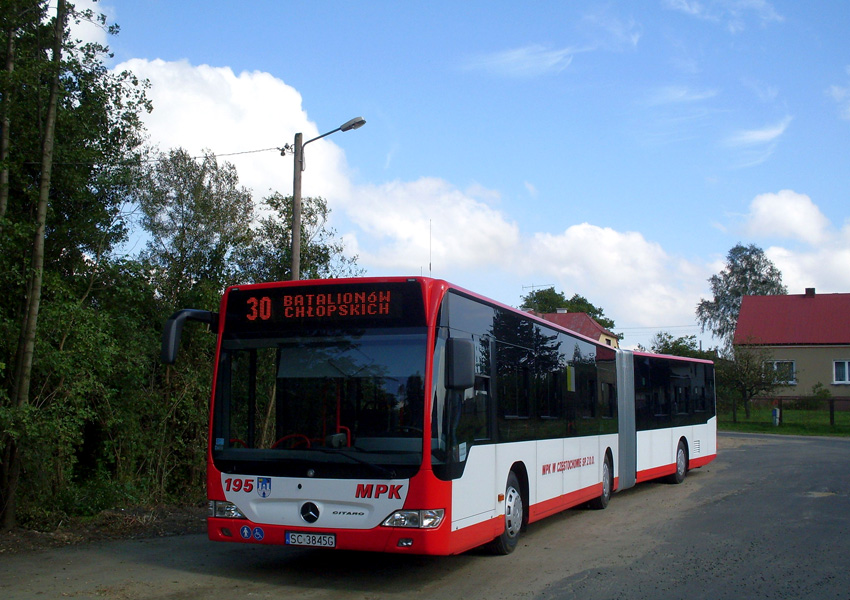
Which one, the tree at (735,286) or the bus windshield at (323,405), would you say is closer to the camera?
the bus windshield at (323,405)

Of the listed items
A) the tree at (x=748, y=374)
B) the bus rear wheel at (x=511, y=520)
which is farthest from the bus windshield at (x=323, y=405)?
the tree at (x=748, y=374)

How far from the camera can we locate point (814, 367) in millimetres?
59250

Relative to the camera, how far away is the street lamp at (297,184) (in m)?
15.9

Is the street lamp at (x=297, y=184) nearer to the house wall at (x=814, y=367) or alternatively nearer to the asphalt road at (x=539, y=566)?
the asphalt road at (x=539, y=566)

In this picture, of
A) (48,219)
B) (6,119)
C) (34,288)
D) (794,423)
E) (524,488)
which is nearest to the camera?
(524,488)

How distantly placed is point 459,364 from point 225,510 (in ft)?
9.17

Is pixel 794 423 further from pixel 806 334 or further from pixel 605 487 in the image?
pixel 605 487

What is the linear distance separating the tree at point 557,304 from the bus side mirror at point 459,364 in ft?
304

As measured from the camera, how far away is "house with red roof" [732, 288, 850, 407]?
2308 inches

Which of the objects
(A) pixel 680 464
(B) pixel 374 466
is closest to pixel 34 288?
(B) pixel 374 466

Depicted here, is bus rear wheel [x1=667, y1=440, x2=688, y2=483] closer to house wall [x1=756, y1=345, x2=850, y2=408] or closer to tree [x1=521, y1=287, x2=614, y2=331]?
house wall [x1=756, y1=345, x2=850, y2=408]

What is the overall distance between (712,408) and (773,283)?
202 feet

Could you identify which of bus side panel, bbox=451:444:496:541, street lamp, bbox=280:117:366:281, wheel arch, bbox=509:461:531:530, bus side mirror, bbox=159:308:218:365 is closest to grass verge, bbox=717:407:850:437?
street lamp, bbox=280:117:366:281

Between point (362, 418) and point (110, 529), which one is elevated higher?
point (362, 418)
